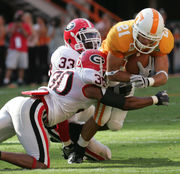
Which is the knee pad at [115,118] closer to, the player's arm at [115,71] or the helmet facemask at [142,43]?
the player's arm at [115,71]

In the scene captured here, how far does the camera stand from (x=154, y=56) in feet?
16.1

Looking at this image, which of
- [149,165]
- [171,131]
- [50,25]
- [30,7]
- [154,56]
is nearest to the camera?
[149,165]

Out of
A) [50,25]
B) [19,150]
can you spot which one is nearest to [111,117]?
[19,150]

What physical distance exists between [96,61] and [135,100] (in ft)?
1.54

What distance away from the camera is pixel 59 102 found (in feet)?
15.5

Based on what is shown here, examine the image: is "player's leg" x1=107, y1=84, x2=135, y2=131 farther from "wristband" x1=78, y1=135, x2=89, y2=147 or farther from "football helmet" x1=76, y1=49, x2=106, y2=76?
"football helmet" x1=76, y1=49, x2=106, y2=76

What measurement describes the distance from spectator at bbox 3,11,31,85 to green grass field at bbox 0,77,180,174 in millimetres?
4482

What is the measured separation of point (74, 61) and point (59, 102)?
715 millimetres

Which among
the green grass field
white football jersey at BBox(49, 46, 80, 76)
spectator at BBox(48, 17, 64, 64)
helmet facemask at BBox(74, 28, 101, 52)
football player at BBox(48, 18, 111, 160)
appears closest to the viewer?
the green grass field

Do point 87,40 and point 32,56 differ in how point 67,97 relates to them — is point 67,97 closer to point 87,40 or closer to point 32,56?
point 87,40

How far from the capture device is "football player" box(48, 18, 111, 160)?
16.8 feet

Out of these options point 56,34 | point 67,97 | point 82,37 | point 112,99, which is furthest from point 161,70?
point 56,34

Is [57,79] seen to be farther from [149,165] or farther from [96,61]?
[149,165]

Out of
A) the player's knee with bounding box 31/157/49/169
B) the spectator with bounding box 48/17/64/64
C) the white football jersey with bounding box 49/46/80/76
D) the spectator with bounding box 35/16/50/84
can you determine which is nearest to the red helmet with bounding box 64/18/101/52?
the white football jersey with bounding box 49/46/80/76
